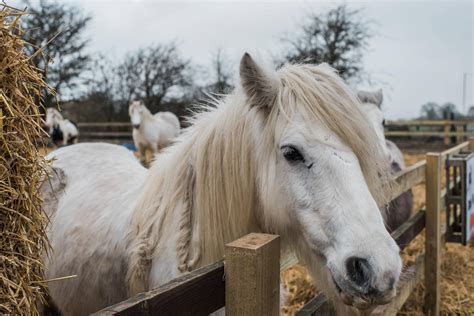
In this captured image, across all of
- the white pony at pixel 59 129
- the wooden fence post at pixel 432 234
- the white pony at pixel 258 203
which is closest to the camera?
the white pony at pixel 258 203

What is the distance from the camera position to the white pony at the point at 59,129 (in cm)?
1609

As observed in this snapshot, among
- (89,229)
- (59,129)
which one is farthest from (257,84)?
(59,129)

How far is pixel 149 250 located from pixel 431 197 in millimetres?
2697

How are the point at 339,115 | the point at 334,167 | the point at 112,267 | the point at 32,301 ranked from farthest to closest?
the point at 112,267, the point at 339,115, the point at 334,167, the point at 32,301

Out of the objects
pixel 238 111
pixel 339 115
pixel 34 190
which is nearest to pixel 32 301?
pixel 34 190

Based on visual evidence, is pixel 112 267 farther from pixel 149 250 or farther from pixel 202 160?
pixel 202 160

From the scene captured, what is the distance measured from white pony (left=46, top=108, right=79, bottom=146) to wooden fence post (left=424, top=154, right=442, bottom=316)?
1481 cm

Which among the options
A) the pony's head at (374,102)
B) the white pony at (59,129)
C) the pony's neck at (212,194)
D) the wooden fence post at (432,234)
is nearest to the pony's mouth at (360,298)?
the pony's neck at (212,194)

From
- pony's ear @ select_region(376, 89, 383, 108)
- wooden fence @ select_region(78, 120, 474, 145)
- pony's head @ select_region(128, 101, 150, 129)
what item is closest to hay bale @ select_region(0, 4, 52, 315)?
pony's ear @ select_region(376, 89, 383, 108)

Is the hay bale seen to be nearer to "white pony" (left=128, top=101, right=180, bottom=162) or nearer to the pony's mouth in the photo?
the pony's mouth

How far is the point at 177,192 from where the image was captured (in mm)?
2156

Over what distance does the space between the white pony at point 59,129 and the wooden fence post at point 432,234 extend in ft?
48.6

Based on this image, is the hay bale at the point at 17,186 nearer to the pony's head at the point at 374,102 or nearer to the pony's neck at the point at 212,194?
the pony's neck at the point at 212,194

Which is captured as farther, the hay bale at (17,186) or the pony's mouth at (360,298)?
the pony's mouth at (360,298)
